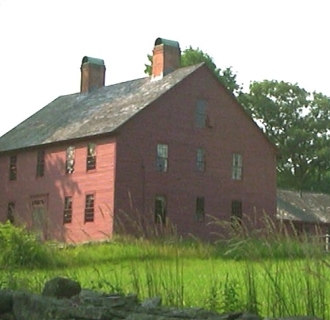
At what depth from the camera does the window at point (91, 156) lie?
44.8 meters

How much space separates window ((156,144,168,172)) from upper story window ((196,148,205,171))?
83.6 inches

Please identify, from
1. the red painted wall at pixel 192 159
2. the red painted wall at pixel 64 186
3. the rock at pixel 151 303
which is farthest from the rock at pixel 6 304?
the red painted wall at pixel 192 159

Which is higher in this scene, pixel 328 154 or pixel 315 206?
pixel 328 154

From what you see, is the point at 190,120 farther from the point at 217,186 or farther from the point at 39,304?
the point at 39,304

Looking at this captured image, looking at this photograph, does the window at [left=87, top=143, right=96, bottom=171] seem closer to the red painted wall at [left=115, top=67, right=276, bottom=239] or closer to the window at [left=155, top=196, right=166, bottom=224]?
the red painted wall at [left=115, top=67, right=276, bottom=239]

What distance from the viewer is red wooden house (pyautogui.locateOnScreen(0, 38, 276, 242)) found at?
1713 inches

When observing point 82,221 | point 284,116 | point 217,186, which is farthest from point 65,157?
point 284,116

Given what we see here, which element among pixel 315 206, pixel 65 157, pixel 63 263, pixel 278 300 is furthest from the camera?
pixel 315 206

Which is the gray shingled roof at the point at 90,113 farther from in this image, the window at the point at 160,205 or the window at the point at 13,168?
the window at the point at 160,205

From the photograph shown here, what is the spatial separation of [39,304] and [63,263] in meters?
8.72

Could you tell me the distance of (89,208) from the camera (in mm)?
44188

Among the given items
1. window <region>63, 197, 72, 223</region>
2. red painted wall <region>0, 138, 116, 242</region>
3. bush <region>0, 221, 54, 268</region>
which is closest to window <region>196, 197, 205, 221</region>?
red painted wall <region>0, 138, 116, 242</region>

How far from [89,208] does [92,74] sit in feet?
41.0

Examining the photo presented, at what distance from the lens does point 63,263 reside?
652 inches
